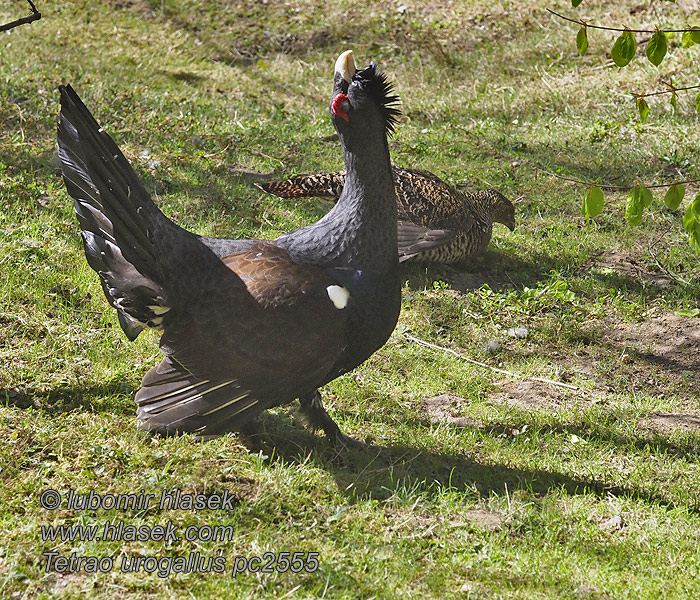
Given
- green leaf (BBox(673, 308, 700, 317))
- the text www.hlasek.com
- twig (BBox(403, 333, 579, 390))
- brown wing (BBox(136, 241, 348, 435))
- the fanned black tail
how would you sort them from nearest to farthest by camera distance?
the text www.hlasek.com < the fanned black tail < brown wing (BBox(136, 241, 348, 435)) < twig (BBox(403, 333, 579, 390)) < green leaf (BBox(673, 308, 700, 317))

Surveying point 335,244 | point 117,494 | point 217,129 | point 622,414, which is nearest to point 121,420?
point 117,494

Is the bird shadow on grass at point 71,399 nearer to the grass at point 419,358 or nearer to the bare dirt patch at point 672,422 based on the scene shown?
the grass at point 419,358

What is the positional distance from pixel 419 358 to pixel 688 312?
2.25 m

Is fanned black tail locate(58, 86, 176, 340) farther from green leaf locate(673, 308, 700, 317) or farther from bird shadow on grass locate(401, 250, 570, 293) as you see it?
green leaf locate(673, 308, 700, 317)

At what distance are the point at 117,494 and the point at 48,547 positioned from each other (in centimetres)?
44

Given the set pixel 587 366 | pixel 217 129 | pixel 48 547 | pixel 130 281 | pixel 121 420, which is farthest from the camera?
pixel 217 129

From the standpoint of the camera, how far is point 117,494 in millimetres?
3869

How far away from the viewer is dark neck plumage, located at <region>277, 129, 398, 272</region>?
4.17m

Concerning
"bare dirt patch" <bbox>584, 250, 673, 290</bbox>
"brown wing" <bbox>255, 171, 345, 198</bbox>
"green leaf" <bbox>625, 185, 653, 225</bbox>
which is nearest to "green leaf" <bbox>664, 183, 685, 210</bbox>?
"green leaf" <bbox>625, 185, 653, 225</bbox>

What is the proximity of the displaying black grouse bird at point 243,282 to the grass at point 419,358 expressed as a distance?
485 mm

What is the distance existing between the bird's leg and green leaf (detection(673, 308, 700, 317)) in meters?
3.07

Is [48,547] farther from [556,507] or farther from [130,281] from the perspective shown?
[556,507]

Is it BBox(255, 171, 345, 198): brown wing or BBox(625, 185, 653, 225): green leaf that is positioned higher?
BBox(625, 185, 653, 225): green leaf

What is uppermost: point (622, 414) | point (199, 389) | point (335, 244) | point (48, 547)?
point (335, 244)
